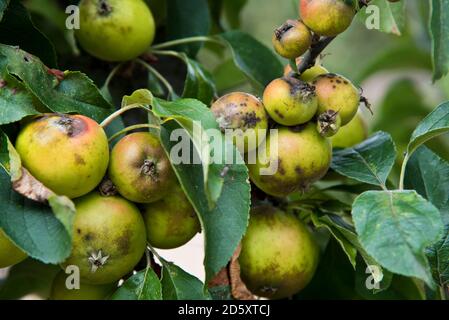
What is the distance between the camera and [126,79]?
3.43 feet

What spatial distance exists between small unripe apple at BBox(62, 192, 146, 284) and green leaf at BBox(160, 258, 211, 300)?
0.17 ft

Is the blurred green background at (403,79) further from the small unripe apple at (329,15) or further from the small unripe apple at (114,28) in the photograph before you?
the small unripe apple at (329,15)

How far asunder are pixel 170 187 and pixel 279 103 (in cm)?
13

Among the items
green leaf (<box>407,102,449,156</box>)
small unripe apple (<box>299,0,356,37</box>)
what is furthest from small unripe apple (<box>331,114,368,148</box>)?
small unripe apple (<box>299,0,356,37</box>)

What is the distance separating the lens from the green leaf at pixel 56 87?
0.75 meters

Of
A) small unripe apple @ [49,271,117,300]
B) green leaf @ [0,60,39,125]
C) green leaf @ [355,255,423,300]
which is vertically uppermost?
green leaf @ [0,60,39,125]

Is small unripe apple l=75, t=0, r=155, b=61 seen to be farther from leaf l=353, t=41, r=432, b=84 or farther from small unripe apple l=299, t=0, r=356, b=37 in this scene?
leaf l=353, t=41, r=432, b=84

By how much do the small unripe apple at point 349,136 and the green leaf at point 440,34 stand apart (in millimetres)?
149

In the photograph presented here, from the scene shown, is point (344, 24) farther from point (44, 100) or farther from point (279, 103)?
point (44, 100)

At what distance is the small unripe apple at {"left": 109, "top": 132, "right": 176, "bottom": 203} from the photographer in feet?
2.39

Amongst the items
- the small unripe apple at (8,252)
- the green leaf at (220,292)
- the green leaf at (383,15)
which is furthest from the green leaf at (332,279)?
the small unripe apple at (8,252)

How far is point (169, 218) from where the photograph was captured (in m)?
0.77

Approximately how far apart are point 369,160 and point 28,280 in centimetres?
45

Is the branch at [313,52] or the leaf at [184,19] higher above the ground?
the branch at [313,52]
